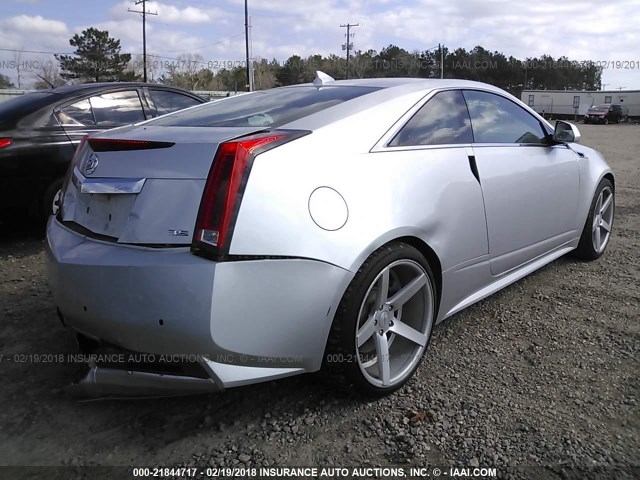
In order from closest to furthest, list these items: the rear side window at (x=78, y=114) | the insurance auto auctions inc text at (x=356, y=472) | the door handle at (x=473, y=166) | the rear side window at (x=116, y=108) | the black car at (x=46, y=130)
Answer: the insurance auto auctions inc text at (x=356, y=472)
the door handle at (x=473, y=166)
the black car at (x=46, y=130)
the rear side window at (x=78, y=114)
the rear side window at (x=116, y=108)

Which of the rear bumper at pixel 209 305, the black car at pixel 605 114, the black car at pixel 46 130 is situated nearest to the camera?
the rear bumper at pixel 209 305

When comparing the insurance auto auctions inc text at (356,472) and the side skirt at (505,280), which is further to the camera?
the side skirt at (505,280)

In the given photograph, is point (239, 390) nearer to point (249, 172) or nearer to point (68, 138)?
point (249, 172)

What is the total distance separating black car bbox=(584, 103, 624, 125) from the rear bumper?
51004mm

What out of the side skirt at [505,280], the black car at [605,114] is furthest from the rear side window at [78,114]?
the black car at [605,114]

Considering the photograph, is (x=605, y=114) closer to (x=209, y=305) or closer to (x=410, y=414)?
(x=410, y=414)

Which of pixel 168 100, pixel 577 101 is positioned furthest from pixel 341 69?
pixel 168 100

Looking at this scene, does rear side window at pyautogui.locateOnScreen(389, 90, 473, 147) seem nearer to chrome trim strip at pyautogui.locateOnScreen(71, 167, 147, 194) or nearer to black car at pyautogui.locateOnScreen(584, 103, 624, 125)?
chrome trim strip at pyautogui.locateOnScreen(71, 167, 147, 194)

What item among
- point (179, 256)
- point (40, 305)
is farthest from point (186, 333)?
point (40, 305)

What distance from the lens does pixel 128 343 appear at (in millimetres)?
1997

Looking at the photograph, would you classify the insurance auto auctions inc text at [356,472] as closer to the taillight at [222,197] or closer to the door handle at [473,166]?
the taillight at [222,197]

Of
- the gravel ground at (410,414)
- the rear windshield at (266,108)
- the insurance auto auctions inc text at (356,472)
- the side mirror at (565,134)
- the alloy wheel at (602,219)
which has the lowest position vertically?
the insurance auto auctions inc text at (356,472)

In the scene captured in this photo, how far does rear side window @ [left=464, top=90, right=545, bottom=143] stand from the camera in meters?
3.11

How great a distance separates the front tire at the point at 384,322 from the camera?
2.19 m
